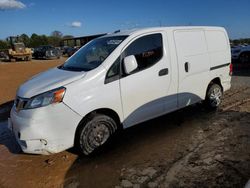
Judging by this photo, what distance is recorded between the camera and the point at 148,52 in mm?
4570

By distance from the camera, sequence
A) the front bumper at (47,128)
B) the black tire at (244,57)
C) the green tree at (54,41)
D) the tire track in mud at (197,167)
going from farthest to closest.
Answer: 1. the green tree at (54,41)
2. the black tire at (244,57)
3. the front bumper at (47,128)
4. the tire track in mud at (197,167)

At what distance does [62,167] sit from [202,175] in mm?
2034

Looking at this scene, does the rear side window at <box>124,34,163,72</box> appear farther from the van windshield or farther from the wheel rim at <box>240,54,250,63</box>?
the wheel rim at <box>240,54,250,63</box>

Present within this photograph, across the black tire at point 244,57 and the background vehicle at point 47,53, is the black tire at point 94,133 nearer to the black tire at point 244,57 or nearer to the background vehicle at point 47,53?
the black tire at point 244,57

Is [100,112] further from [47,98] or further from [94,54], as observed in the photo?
[94,54]

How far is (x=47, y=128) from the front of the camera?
142 inches

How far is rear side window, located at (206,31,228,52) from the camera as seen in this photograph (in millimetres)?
5742

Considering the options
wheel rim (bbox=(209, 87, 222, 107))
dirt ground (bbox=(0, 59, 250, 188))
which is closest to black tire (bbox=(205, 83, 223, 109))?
wheel rim (bbox=(209, 87, 222, 107))

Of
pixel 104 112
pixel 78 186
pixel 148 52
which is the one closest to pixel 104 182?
pixel 78 186

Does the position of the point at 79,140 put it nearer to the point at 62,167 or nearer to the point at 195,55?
the point at 62,167

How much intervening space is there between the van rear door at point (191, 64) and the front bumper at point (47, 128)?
90.3 inches

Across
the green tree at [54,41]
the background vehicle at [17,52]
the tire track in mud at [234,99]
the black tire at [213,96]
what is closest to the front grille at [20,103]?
the black tire at [213,96]

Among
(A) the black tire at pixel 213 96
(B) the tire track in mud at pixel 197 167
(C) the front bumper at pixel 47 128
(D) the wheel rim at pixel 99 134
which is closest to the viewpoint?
(B) the tire track in mud at pixel 197 167

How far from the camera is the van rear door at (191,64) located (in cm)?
500
